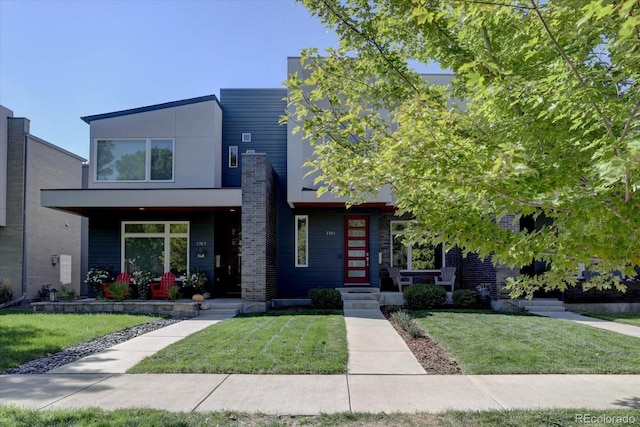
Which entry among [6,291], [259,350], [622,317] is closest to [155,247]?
[6,291]

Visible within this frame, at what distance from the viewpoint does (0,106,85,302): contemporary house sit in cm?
1742

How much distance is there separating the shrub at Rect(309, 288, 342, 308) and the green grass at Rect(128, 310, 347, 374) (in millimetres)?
3093

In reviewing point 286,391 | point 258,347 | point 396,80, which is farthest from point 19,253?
point 396,80

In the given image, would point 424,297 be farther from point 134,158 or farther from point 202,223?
point 134,158

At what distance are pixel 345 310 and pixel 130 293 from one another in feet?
22.8

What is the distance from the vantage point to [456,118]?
4.14 metres

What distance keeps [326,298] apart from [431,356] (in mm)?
6529

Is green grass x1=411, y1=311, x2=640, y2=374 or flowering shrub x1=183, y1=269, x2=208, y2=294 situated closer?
green grass x1=411, y1=311, x2=640, y2=374

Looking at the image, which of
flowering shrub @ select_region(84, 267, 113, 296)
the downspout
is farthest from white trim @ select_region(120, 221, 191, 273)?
the downspout

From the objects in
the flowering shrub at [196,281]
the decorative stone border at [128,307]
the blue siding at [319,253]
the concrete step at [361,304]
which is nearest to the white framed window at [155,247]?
the flowering shrub at [196,281]

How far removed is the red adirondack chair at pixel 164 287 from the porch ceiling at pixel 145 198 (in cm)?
221

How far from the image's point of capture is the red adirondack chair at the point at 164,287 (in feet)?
47.5

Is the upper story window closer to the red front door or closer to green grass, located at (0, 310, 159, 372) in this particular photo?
green grass, located at (0, 310, 159, 372)

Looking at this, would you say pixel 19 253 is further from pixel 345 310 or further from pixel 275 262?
pixel 345 310
